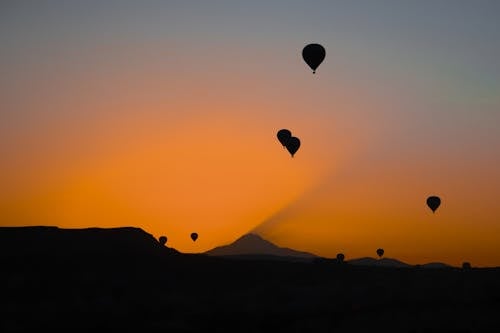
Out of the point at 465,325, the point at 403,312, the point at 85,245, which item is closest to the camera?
the point at 465,325

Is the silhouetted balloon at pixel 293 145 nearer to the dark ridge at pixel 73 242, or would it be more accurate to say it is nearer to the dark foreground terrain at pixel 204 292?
the dark foreground terrain at pixel 204 292

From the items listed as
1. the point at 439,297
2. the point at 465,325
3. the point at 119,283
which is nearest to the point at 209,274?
the point at 119,283

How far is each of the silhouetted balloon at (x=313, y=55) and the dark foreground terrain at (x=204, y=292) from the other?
16406 millimetres

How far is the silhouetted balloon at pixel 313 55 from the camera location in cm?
7131

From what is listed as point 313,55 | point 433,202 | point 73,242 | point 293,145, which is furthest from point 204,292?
point 433,202

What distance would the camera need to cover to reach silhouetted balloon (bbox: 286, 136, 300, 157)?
80.7 metres

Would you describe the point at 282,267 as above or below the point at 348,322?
above

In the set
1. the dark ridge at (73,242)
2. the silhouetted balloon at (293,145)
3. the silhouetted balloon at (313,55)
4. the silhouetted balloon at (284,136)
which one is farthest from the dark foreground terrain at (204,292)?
the silhouetted balloon at (313,55)

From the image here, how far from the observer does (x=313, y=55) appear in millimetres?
71812

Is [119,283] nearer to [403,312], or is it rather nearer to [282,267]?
[282,267]

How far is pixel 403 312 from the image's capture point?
50.4 meters

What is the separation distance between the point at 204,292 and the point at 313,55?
1991cm

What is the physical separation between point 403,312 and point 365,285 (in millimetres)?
12698

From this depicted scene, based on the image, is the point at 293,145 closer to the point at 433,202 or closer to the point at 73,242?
the point at 433,202
